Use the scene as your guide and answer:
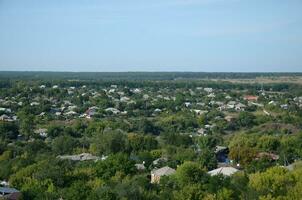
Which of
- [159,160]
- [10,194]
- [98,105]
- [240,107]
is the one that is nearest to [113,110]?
[98,105]

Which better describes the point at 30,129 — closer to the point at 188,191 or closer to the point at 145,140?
the point at 145,140

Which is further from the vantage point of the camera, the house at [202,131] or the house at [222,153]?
the house at [202,131]

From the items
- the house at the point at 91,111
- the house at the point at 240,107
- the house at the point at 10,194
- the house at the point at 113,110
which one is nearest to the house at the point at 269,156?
the house at the point at 10,194

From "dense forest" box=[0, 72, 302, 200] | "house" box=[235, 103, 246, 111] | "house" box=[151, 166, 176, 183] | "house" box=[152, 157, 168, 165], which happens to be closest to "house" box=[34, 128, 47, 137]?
"dense forest" box=[0, 72, 302, 200]

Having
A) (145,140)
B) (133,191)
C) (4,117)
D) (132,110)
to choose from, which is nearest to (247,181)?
(133,191)

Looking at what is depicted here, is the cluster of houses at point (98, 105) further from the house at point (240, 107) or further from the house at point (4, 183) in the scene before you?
the house at point (4, 183)
